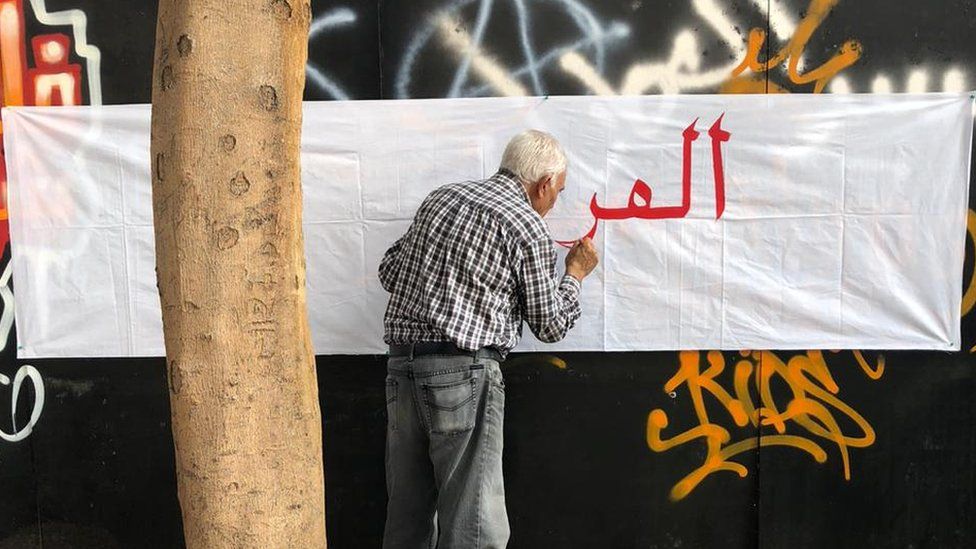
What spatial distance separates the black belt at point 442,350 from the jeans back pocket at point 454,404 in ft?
0.28

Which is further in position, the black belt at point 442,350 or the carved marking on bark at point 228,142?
the black belt at point 442,350

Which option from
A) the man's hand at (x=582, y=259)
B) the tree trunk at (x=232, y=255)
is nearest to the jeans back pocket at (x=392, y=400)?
the man's hand at (x=582, y=259)

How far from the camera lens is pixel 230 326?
62.4 inches

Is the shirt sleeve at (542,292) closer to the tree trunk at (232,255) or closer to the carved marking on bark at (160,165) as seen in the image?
the tree trunk at (232,255)

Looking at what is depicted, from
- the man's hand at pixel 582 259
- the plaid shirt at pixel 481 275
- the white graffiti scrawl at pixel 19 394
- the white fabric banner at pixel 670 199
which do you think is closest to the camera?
the plaid shirt at pixel 481 275

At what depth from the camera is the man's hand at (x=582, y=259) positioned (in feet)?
9.53

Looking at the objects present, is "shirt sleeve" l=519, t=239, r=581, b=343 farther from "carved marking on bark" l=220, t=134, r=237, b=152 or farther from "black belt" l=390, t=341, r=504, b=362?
→ "carved marking on bark" l=220, t=134, r=237, b=152

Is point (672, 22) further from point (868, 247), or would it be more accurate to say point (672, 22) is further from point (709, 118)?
point (868, 247)

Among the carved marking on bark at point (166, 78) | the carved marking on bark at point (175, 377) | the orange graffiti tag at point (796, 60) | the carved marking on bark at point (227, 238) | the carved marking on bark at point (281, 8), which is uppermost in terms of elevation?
the orange graffiti tag at point (796, 60)

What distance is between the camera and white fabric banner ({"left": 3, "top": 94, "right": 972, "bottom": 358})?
10.3ft

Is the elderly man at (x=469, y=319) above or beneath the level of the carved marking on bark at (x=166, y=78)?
beneath

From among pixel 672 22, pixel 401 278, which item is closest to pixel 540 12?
pixel 672 22

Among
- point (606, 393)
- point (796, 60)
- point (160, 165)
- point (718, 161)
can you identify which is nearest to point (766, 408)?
point (606, 393)

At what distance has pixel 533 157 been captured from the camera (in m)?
2.74
